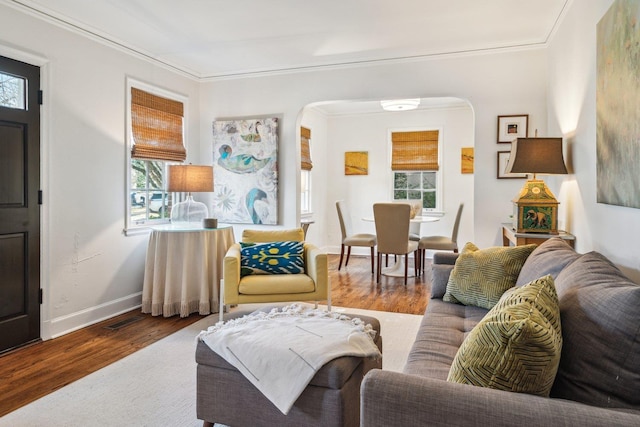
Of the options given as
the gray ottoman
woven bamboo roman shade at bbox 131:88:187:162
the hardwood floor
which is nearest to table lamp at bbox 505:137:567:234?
the hardwood floor

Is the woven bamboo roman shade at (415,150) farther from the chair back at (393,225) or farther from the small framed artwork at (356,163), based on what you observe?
the chair back at (393,225)

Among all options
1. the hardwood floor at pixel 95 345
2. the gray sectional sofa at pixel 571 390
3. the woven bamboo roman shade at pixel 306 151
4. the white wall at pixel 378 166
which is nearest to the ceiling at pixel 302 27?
the woven bamboo roman shade at pixel 306 151

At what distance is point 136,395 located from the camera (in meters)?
2.40

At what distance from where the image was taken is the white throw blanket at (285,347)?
173cm

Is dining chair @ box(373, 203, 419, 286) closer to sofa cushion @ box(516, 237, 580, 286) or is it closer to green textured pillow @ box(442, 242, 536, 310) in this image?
green textured pillow @ box(442, 242, 536, 310)

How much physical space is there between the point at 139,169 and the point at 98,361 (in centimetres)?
209

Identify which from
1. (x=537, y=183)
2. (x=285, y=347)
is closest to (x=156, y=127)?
(x=285, y=347)

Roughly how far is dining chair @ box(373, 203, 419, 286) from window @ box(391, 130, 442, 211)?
195 cm

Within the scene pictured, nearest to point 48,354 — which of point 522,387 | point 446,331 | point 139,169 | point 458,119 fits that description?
point 139,169

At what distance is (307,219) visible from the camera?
Result: 708cm

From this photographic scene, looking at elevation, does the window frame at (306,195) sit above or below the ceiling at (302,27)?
below

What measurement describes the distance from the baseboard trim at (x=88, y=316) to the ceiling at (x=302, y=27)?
7.70ft

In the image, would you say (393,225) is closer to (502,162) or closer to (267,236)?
(502,162)

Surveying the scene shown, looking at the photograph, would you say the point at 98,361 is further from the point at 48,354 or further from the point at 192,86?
the point at 192,86
